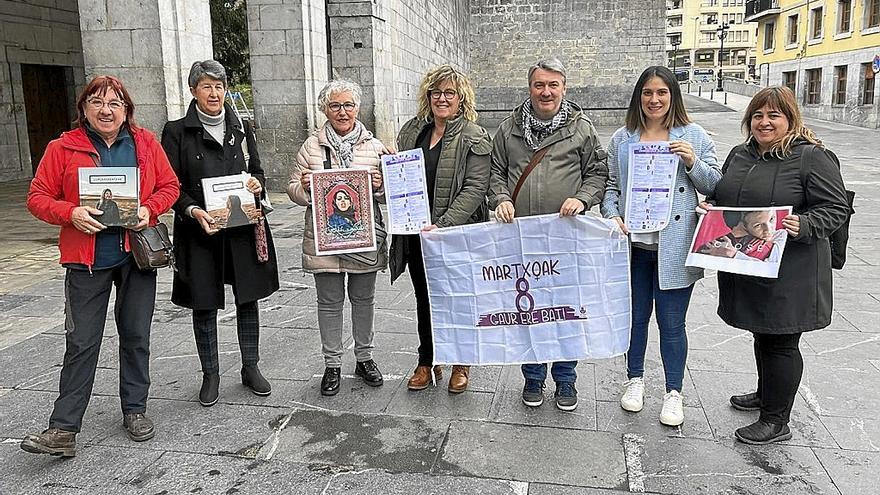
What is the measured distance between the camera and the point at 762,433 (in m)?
3.63

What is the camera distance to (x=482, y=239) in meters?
3.99

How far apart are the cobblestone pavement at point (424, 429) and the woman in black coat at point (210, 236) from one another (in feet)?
1.45

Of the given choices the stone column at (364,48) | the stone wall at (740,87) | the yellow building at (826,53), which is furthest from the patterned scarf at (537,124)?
the stone wall at (740,87)

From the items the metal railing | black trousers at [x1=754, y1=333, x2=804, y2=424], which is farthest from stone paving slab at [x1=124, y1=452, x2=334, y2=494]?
the metal railing

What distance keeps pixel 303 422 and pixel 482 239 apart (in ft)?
4.78

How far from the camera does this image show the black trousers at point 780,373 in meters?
3.61

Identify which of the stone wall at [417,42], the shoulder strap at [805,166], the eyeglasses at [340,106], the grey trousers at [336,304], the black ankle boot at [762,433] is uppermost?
the stone wall at [417,42]

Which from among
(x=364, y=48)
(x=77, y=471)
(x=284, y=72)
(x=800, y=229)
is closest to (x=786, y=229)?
(x=800, y=229)

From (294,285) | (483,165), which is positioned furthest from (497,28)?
(483,165)

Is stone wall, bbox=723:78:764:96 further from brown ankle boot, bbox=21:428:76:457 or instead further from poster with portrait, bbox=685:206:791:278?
brown ankle boot, bbox=21:428:76:457

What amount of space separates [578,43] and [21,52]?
23785 mm

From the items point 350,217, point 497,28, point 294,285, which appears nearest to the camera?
point 350,217

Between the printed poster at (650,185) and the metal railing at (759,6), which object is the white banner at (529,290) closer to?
the printed poster at (650,185)

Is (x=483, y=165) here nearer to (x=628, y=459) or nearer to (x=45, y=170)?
(x=628, y=459)
